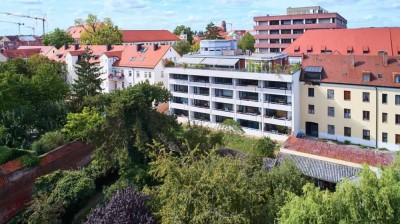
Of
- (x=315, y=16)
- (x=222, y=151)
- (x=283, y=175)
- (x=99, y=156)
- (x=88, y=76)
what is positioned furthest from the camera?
(x=315, y=16)

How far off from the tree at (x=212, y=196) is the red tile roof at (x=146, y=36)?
290 feet

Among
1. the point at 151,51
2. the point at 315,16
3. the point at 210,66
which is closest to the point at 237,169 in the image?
the point at 210,66

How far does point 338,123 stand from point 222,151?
1553cm

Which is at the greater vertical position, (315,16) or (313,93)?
(315,16)

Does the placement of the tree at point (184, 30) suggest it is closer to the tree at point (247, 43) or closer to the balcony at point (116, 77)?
the tree at point (247, 43)

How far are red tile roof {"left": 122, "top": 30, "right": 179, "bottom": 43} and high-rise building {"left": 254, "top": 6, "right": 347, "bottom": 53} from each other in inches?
1280

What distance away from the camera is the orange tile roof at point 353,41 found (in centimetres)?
5697

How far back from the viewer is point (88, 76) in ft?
154

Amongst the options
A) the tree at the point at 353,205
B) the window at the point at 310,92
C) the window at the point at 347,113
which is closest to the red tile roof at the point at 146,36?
the window at the point at 310,92

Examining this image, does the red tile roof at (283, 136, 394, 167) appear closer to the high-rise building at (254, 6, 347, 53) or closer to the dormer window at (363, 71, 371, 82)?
the dormer window at (363, 71, 371, 82)

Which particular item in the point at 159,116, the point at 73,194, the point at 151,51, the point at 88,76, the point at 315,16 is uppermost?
the point at 315,16

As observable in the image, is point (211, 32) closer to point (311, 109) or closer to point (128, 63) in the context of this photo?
point (128, 63)

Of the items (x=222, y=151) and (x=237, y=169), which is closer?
(x=237, y=169)

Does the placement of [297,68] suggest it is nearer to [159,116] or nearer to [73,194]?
[159,116]
